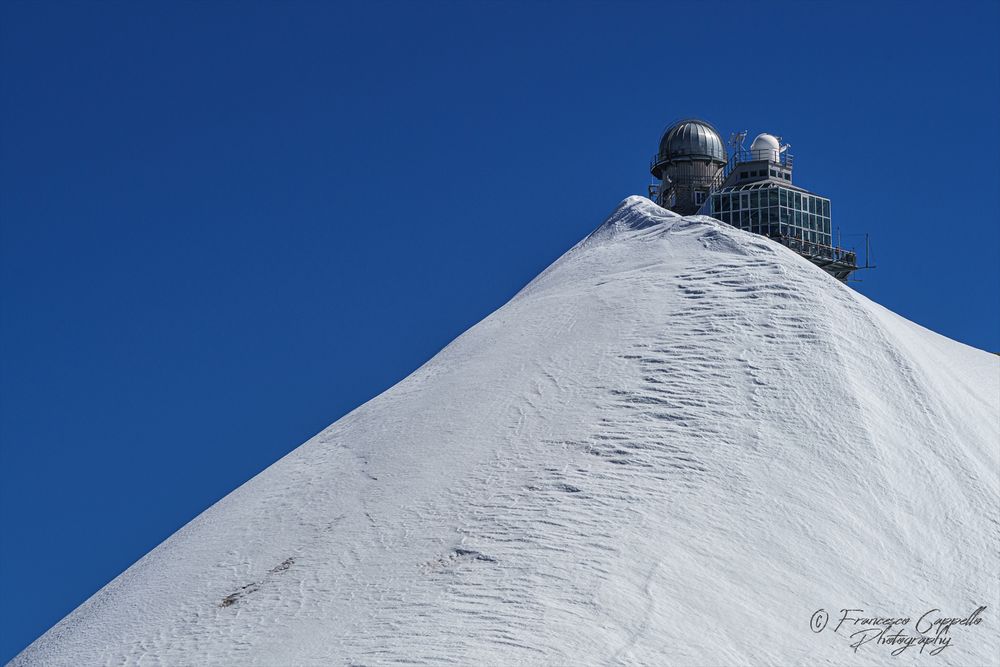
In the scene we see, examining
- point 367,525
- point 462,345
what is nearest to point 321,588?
point 367,525

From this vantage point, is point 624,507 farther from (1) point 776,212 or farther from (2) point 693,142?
(2) point 693,142

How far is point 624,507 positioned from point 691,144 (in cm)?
3576

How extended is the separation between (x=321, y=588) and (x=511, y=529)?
367cm

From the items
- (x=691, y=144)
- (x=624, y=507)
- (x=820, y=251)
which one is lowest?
(x=624, y=507)

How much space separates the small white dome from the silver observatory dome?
4.73 meters

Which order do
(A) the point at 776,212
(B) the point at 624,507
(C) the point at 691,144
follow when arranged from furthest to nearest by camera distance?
(C) the point at 691,144, (A) the point at 776,212, (B) the point at 624,507

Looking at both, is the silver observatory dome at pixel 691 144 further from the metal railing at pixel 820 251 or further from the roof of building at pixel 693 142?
the metal railing at pixel 820 251

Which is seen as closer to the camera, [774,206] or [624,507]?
[624,507]

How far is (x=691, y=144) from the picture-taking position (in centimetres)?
5700

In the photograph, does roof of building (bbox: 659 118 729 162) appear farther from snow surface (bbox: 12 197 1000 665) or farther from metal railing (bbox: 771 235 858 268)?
snow surface (bbox: 12 197 1000 665)

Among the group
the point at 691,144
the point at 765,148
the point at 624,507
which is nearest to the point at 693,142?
the point at 691,144

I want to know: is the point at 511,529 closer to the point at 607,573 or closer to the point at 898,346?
the point at 607,573

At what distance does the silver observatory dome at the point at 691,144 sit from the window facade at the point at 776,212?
5915mm

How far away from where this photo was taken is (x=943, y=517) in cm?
2588
